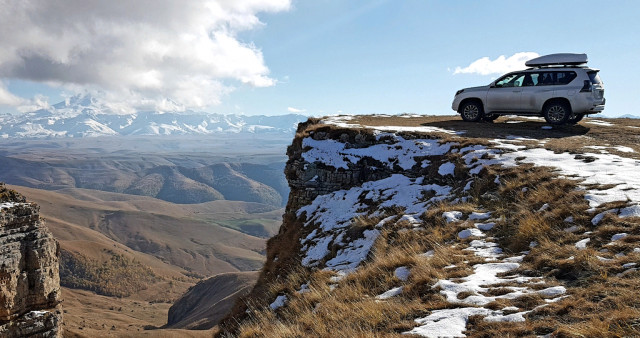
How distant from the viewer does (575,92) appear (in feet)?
52.5

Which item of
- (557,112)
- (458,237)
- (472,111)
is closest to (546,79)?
(557,112)

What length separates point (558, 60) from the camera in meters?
16.6

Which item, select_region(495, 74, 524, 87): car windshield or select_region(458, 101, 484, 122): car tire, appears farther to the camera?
select_region(458, 101, 484, 122): car tire

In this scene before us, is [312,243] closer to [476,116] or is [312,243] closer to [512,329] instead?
[512,329]

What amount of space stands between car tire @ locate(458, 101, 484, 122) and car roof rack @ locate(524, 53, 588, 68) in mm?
3025

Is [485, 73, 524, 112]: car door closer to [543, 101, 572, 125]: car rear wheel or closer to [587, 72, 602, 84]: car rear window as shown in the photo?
[543, 101, 572, 125]: car rear wheel

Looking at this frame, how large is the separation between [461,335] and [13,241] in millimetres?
30252

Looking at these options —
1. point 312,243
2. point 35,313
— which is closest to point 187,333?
point 35,313

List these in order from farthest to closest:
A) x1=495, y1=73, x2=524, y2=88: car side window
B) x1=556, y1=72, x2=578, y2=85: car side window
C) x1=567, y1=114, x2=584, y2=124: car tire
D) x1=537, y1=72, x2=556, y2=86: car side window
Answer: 1. x1=567, y1=114, x2=584, y2=124: car tire
2. x1=495, y1=73, x2=524, y2=88: car side window
3. x1=537, y1=72, x2=556, y2=86: car side window
4. x1=556, y1=72, x2=578, y2=85: car side window

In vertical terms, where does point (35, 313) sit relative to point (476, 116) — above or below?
below

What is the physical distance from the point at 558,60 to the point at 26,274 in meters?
35.2

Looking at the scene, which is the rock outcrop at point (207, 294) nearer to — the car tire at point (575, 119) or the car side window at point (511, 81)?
the car side window at point (511, 81)

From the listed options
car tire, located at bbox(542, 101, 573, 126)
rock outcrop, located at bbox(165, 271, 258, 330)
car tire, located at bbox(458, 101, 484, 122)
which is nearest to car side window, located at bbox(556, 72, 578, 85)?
car tire, located at bbox(542, 101, 573, 126)

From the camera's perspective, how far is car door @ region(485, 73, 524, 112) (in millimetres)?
17375
